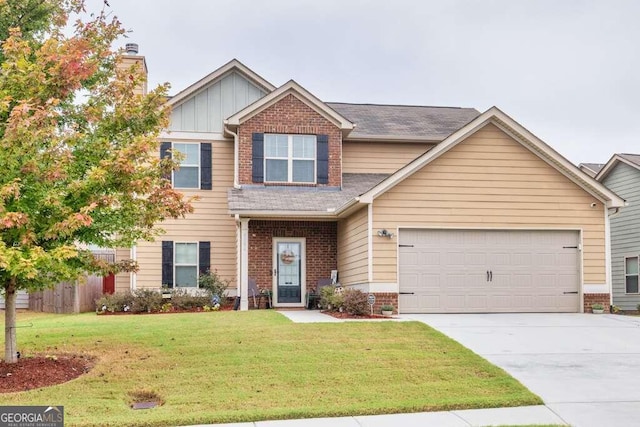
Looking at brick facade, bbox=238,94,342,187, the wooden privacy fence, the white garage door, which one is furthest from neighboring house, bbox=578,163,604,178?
the wooden privacy fence

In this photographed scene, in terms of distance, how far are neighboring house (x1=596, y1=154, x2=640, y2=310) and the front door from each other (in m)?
12.1

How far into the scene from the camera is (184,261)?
21.2 m

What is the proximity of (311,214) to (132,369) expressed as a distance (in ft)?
30.3

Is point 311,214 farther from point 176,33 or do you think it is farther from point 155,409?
point 155,409

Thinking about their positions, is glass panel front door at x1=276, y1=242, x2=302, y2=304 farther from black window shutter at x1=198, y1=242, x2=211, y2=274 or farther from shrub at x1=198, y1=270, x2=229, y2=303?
black window shutter at x1=198, y1=242, x2=211, y2=274

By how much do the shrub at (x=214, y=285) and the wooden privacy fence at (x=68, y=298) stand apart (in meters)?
3.18

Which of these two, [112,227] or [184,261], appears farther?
[184,261]

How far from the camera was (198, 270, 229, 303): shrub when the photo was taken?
66.4 feet

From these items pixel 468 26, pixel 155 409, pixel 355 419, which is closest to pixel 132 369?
pixel 155 409

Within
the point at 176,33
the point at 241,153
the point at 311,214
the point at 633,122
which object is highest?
the point at 176,33

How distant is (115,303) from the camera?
19.4 meters

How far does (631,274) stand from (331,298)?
12891 mm

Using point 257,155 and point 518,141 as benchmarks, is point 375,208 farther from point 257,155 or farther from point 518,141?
point 257,155

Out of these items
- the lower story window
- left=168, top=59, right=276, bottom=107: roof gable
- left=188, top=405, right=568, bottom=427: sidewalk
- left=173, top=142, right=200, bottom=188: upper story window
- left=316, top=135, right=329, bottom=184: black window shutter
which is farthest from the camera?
the lower story window
